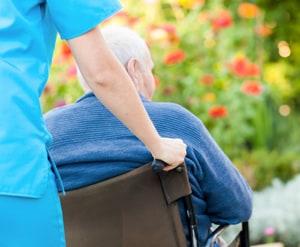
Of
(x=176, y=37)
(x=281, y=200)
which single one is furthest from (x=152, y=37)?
(x=281, y=200)

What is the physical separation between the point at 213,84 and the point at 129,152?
3320 mm

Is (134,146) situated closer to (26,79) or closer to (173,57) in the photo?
(26,79)

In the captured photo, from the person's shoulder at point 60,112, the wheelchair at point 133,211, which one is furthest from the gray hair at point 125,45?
the wheelchair at point 133,211

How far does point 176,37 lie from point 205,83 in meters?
0.33

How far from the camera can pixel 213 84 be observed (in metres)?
6.00

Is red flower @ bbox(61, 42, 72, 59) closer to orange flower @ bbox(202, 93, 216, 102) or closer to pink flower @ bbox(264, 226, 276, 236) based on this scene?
orange flower @ bbox(202, 93, 216, 102)

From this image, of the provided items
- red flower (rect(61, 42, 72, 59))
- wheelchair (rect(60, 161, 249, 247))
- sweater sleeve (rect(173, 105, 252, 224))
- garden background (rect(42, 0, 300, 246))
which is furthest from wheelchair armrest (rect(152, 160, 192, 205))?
red flower (rect(61, 42, 72, 59))

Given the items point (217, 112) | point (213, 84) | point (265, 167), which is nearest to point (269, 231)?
point (265, 167)

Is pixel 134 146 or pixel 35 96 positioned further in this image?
pixel 134 146

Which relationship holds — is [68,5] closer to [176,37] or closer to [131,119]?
[131,119]

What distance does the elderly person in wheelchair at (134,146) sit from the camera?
9.00 ft

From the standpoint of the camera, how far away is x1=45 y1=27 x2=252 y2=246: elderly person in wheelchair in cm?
274

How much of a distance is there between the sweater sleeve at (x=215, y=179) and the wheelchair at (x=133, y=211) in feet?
0.44

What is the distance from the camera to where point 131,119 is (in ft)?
7.40
